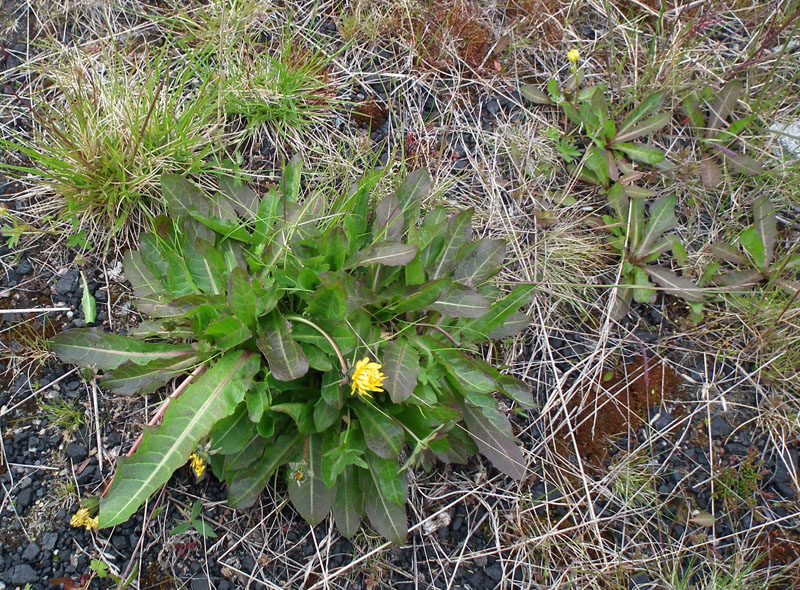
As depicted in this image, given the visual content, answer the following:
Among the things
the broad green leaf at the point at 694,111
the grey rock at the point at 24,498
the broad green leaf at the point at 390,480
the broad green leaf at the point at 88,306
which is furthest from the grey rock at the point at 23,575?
the broad green leaf at the point at 694,111

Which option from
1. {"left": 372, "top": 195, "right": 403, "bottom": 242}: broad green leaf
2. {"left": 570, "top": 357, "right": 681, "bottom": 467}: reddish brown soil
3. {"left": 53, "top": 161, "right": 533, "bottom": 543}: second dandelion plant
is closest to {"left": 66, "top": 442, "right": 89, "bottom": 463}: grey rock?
{"left": 53, "top": 161, "right": 533, "bottom": 543}: second dandelion plant

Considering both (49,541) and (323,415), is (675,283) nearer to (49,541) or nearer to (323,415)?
(323,415)

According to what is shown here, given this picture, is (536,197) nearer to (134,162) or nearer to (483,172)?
(483,172)

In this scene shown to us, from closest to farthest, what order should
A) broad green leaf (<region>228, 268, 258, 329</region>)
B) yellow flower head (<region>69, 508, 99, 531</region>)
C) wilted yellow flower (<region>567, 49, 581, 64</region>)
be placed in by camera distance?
broad green leaf (<region>228, 268, 258, 329</region>), yellow flower head (<region>69, 508, 99, 531</region>), wilted yellow flower (<region>567, 49, 581, 64</region>)

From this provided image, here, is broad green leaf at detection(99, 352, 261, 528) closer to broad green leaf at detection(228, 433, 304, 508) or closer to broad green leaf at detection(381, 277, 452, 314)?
broad green leaf at detection(228, 433, 304, 508)

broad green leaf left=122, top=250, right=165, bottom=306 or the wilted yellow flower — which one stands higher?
the wilted yellow flower

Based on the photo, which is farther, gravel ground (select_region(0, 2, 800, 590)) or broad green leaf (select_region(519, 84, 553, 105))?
broad green leaf (select_region(519, 84, 553, 105))

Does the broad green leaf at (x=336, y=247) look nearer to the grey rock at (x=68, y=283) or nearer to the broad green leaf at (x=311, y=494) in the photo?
the broad green leaf at (x=311, y=494)
